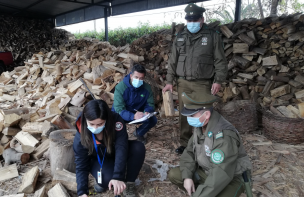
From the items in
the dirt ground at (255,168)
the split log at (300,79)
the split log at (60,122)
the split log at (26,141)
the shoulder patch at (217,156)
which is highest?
the split log at (300,79)

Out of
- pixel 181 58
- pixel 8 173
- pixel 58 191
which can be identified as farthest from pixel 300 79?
pixel 8 173

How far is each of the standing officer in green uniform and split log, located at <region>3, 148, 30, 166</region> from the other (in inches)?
98.1

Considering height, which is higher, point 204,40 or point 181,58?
point 204,40

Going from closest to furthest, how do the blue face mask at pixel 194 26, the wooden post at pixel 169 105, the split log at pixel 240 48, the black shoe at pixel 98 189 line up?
1. the black shoe at pixel 98 189
2. the blue face mask at pixel 194 26
3. the wooden post at pixel 169 105
4. the split log at pixel 240 48

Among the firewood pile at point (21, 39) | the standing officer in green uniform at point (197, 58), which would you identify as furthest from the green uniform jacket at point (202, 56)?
the firewood pile at point (21, 39)

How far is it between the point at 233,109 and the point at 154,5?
24.4ft

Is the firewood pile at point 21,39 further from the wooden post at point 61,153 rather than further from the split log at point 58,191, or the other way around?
the split log at point 58,191

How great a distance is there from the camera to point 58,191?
8.09 ft

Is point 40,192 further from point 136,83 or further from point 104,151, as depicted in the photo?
point 136,83

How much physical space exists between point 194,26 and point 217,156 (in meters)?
2.08

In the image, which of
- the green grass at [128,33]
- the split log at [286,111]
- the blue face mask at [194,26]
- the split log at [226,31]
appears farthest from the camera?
the green grass at [128,33]

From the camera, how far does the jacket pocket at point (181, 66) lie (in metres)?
3.39

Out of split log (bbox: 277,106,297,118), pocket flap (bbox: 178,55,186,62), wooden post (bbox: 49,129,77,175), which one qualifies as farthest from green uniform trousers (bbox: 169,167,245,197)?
split log (bbox: 277,106,297,118)

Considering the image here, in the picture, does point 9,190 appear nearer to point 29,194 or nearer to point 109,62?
point 29,194
